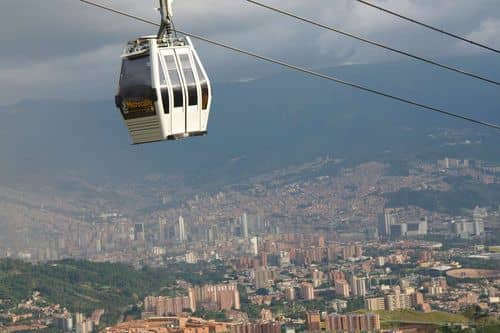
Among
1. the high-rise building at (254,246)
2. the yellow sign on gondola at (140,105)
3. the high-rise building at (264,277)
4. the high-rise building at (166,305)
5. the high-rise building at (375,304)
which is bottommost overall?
the high-rise building at (375,304)

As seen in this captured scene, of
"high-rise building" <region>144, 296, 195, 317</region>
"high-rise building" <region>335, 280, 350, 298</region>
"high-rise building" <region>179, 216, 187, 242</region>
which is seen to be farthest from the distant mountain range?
"high-rise building" <region>144, 296, 195, 317</region>

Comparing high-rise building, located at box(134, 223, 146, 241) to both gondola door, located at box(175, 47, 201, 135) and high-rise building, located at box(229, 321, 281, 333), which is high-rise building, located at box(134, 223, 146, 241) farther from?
gondola door, located at box(175, 47, 201, 135)

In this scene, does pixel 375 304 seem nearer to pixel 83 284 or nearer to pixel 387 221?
pixel 83 284

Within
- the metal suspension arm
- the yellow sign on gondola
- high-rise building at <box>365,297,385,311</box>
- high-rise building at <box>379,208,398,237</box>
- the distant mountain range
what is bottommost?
high-rise building at <box>365,297,385,311</box>

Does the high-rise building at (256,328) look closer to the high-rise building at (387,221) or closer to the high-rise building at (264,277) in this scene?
the high-rise building at (264,277)

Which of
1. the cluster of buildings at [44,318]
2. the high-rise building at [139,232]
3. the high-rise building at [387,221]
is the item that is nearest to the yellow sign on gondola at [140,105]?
the cluster of buildings at [44,318]

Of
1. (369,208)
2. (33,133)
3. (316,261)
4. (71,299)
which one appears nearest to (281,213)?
(369,208)

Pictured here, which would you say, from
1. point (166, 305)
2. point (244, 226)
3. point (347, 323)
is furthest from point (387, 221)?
point (347, 323)
